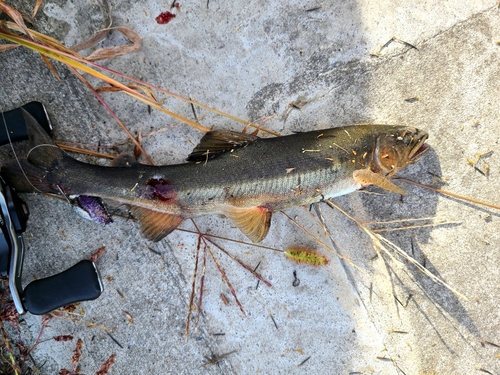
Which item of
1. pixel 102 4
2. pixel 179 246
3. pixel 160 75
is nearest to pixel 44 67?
pixel 102 4

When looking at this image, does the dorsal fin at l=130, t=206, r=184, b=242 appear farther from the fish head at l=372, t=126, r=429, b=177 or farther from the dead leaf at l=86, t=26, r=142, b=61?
the fish head at l=372, t=126, r=429, b=177

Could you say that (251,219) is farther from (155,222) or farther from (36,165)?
(36,165)

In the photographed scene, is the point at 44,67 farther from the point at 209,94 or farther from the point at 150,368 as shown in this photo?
the point at 150,368

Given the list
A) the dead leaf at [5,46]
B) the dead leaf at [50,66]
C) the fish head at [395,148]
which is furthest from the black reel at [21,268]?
the fish head at [395,148]

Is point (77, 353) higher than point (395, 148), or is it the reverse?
point (395, 148)

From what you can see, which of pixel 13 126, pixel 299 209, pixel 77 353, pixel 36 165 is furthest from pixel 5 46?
pixel 299 209

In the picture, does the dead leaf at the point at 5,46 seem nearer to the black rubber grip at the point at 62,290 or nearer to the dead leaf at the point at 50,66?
the dead leaf at the point at 50,66

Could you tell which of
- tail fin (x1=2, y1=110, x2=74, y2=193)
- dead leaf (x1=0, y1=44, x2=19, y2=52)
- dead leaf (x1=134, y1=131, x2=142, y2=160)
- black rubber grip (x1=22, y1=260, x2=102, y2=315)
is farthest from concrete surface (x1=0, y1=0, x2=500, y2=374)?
tail fin (x1=2, y1=110, x2=74, y2=193)
